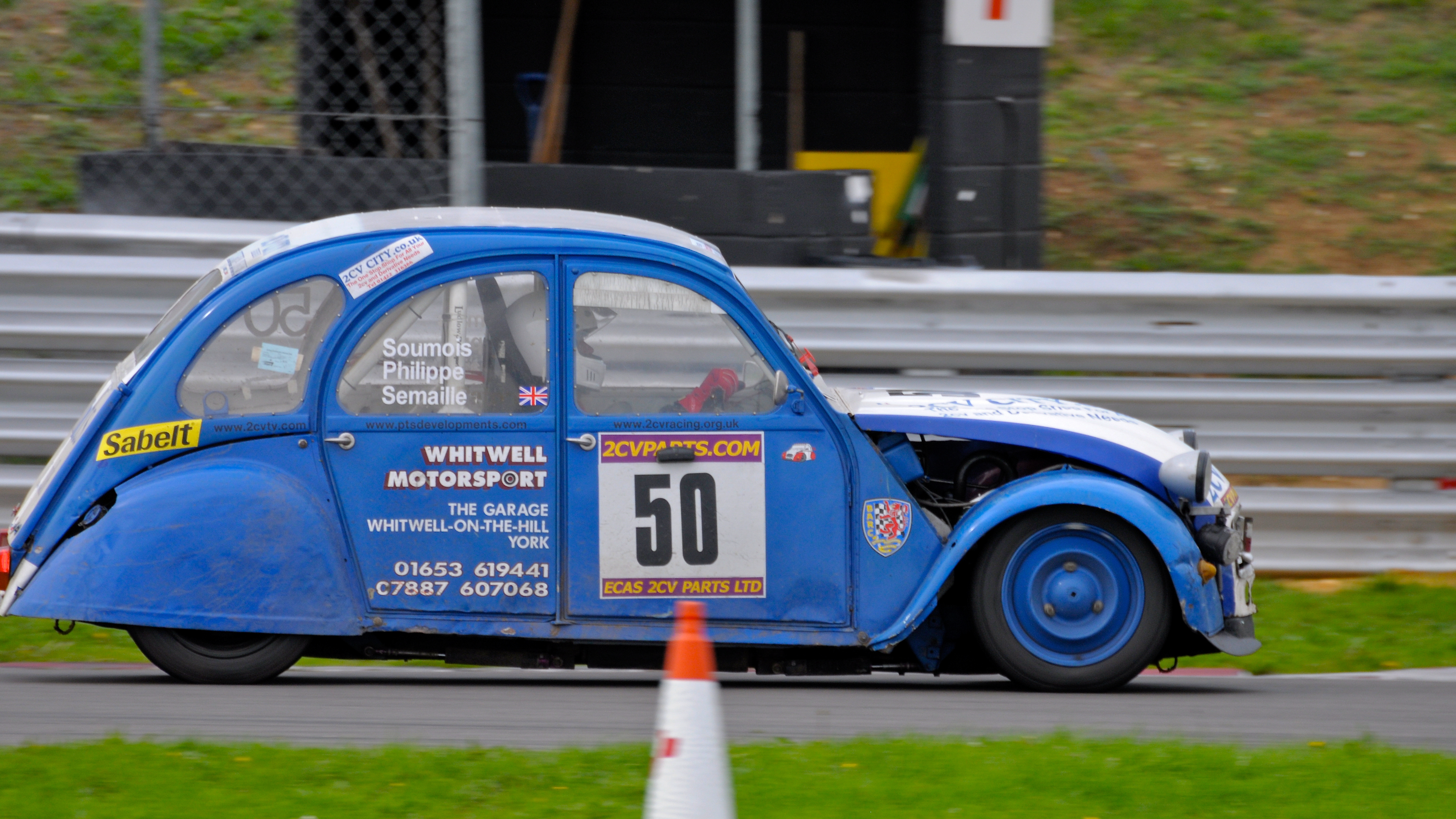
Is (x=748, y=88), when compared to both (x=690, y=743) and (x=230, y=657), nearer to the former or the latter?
(x=230, y=657)

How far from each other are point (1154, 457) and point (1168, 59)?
7204mm

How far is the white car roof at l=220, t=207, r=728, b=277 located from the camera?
17.0 ft

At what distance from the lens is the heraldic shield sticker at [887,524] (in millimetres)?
5156

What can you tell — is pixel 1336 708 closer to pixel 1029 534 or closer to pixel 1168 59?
pixel 1029 534

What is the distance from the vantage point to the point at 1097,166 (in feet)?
34.1

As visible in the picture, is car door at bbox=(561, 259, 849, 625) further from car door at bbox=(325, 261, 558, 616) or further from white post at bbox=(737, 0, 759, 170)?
white post at bbox=(737, 0, 759, 170)

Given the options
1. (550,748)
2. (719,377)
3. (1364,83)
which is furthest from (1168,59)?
(550,748)

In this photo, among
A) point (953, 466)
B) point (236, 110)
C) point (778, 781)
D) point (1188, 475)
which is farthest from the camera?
point (236, 110)

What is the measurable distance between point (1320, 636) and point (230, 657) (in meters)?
4.47

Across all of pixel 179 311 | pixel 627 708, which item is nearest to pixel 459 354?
pixel 179 311

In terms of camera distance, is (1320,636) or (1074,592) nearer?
(1074,592)

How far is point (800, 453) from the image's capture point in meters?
5.12

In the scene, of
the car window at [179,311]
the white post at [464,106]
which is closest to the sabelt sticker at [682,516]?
the car window at [179,311]

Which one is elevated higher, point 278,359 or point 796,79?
point 796,79
